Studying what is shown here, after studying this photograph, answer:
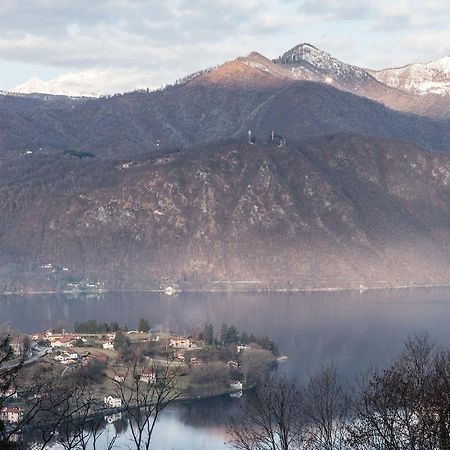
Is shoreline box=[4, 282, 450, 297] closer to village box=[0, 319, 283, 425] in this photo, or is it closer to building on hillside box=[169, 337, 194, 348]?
village box=[0, 319, 283, 425]

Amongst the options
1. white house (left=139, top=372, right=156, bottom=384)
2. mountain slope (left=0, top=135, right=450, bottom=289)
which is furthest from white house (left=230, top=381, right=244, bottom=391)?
mountain slope (left=0, top=135, right=450, bottom=289)

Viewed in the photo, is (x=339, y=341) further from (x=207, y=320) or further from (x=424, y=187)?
(x=424, y=187)

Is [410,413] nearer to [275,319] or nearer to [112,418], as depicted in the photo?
[112,418]

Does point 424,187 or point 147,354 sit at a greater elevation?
point 424,187

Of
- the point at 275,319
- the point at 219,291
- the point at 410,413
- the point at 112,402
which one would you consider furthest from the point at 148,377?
the point at 219,291

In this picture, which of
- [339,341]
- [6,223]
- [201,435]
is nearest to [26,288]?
[6,223]
